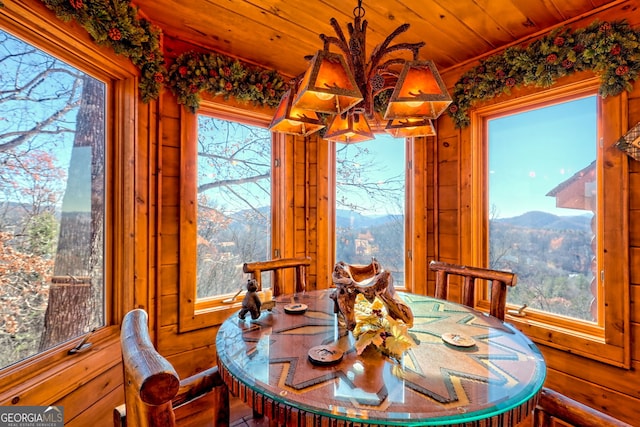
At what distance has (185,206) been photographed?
2.18 metres

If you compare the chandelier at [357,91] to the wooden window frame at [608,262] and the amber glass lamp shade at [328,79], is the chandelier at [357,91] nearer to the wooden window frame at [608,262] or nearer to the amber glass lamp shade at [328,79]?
the amber glass lamp shade at [328,79]

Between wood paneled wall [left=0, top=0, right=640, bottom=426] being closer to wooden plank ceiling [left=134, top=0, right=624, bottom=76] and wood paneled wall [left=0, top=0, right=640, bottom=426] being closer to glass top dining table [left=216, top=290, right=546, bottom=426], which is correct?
wooden plank ceiling [left=134, top=0, right=624, bottom=76]

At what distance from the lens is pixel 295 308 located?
1576 millimetres

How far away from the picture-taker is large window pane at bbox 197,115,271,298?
2.33 meters

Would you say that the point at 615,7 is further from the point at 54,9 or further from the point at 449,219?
the point at 54,9

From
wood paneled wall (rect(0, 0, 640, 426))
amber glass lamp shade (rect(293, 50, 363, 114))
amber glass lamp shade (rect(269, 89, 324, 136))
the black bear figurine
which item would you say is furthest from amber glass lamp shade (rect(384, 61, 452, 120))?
wood paneled wall (rect(0, 0, 640, 426))

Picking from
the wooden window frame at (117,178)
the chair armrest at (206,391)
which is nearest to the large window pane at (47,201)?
the wooden window frame at (117,178)

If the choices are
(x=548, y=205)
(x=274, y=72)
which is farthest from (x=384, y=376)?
(x=274, y=72)

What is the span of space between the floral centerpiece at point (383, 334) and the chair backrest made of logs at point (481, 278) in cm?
76

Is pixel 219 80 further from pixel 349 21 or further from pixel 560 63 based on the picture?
pixel 560 63

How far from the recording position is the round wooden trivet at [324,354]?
1021 millimetres

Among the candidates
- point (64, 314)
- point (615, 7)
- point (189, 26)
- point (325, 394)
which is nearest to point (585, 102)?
point (615, 7)

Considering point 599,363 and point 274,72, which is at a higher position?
point 274,72

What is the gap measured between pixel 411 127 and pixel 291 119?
2.07ft
